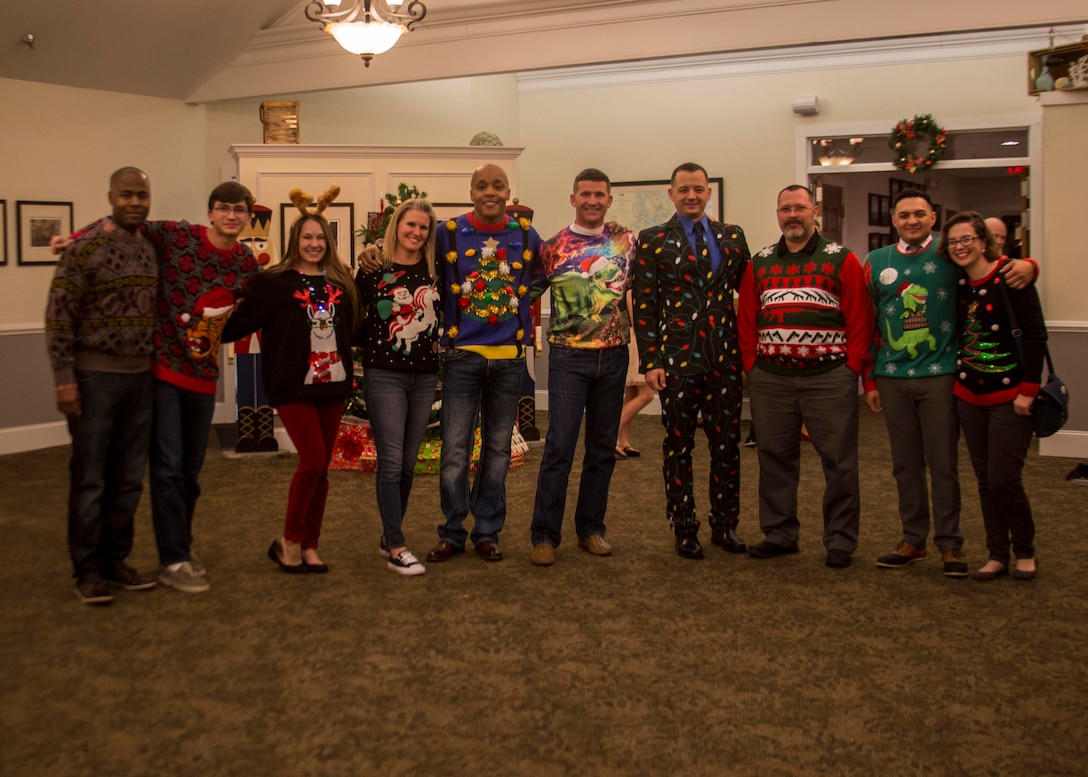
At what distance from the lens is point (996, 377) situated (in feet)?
11.9

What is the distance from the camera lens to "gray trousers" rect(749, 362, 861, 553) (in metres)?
3.91

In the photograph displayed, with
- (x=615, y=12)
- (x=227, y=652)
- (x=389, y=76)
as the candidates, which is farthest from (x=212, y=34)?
(x=227, y=652)

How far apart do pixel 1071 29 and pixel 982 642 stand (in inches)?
259

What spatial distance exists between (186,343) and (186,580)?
815 millimetres

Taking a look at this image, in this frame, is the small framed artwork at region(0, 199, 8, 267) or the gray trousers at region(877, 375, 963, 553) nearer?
the gray trousers at region(877, 375, 963, 553)

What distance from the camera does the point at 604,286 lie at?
393cm

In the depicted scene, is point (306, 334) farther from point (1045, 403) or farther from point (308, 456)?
point (1045, 403)

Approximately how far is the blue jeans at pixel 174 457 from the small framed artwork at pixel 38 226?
12.9 ft

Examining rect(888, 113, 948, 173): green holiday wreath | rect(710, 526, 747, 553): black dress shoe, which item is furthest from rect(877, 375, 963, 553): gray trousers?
rect(888, 113, 948, 173): green holiday wreath

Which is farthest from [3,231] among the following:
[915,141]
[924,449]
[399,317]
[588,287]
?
[915,141]

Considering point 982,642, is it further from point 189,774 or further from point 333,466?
point 333,466

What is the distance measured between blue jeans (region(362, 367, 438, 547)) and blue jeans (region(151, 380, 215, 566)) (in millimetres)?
570

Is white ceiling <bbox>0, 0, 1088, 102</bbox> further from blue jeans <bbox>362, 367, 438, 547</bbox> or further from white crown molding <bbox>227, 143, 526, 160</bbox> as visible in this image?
blue jeans <bbox>362, 367, 438, 547</bbox>

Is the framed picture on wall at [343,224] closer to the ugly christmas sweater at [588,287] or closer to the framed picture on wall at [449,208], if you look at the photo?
the framed picture on wall at [449,208]
